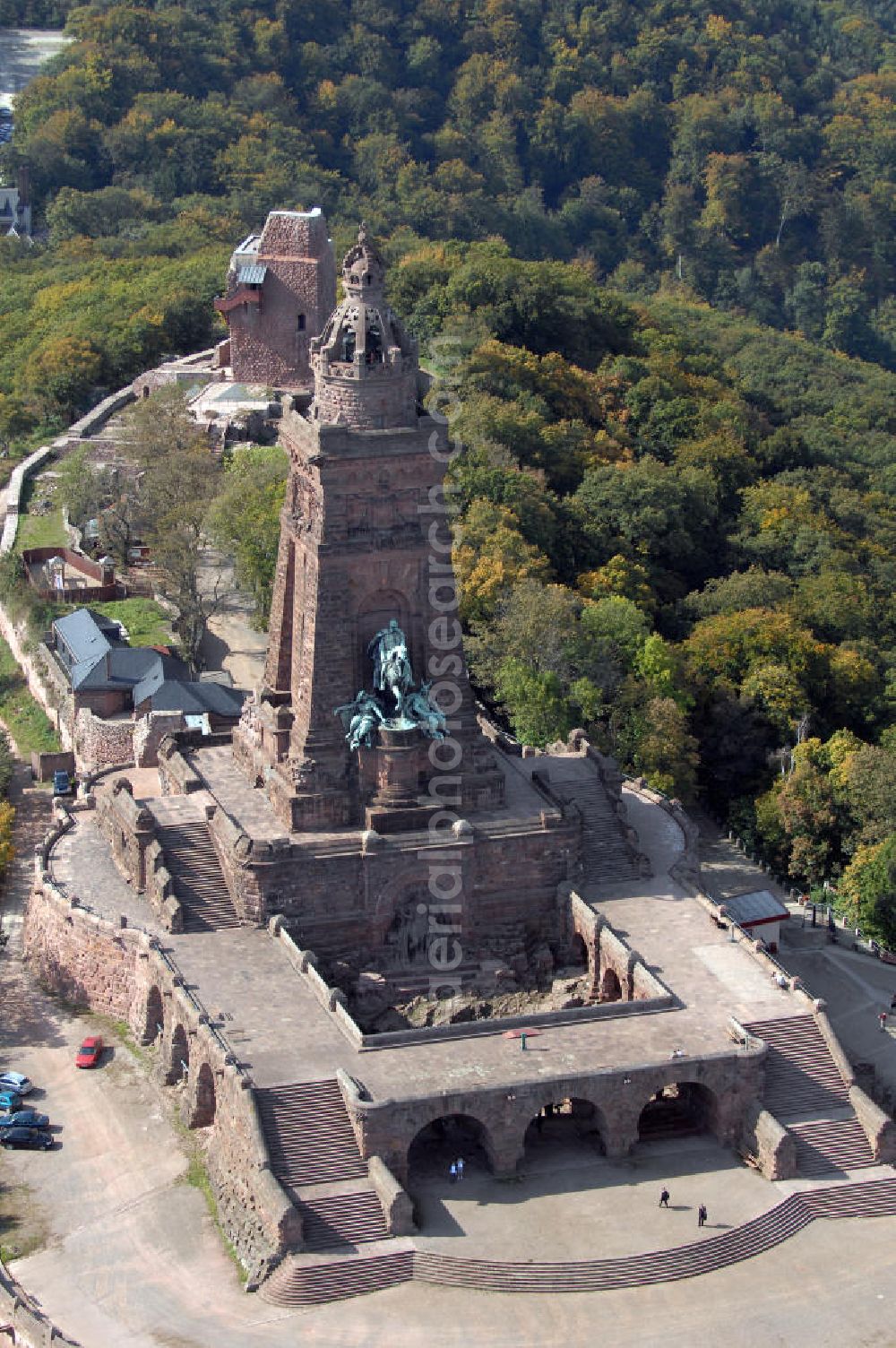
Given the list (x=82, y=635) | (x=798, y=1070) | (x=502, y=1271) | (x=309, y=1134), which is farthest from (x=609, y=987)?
(x=82, y=635)

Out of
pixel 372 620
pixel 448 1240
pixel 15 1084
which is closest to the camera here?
pixel 448 1240

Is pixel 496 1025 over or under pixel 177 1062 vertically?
over

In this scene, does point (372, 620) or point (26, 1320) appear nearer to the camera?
point (26, 1320)

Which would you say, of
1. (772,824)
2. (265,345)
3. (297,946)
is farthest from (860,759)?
(265,345)

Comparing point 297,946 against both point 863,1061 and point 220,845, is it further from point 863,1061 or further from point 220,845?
point 863,1061

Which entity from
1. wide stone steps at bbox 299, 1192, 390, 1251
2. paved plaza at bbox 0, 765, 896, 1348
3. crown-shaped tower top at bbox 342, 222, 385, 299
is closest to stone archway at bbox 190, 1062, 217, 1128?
paved plaza at bbox 0, 765, 896, 1348

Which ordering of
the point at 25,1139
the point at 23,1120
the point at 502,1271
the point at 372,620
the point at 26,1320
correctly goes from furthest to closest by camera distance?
1. the point at 372,620
2. the point at 23,1120
3. the point at 25,1139
4. the point at 502,1271
5. the point at 26,1320

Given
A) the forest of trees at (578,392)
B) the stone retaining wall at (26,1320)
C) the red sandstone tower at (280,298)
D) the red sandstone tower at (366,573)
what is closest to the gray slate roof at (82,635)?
the forest of trees at (578,392)

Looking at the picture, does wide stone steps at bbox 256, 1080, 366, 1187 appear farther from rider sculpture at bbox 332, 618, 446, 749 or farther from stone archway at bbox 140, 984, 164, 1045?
rider sculpture at bbox 332, 618, 446, 749

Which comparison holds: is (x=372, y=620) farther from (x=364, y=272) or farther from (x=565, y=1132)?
(x=565, y=1132)
